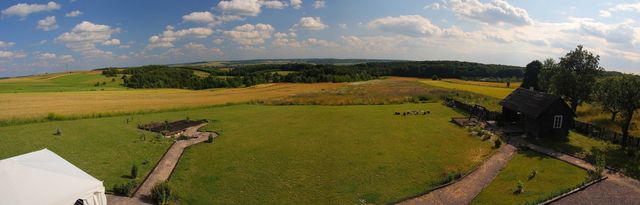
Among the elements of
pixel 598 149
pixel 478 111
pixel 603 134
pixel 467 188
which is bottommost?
pixel 467 188

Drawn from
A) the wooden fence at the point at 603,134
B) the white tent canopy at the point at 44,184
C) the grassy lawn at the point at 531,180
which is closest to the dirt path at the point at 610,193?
the grassy lawn at the point at 531,180

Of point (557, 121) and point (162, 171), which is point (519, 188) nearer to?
point (557, 121)

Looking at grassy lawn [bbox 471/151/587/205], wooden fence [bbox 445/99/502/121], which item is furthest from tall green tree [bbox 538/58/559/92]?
grassy lawn [bbox 471/151/587/205]

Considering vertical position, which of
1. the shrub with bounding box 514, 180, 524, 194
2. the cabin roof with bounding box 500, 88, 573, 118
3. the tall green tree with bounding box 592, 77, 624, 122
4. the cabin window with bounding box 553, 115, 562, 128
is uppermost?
the tall green tree with bounding box 592, 77, 624, 122

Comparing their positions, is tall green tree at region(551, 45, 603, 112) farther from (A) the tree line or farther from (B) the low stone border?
(B) the low stone border

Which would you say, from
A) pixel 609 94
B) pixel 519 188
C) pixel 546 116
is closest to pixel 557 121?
pixel 546 116
